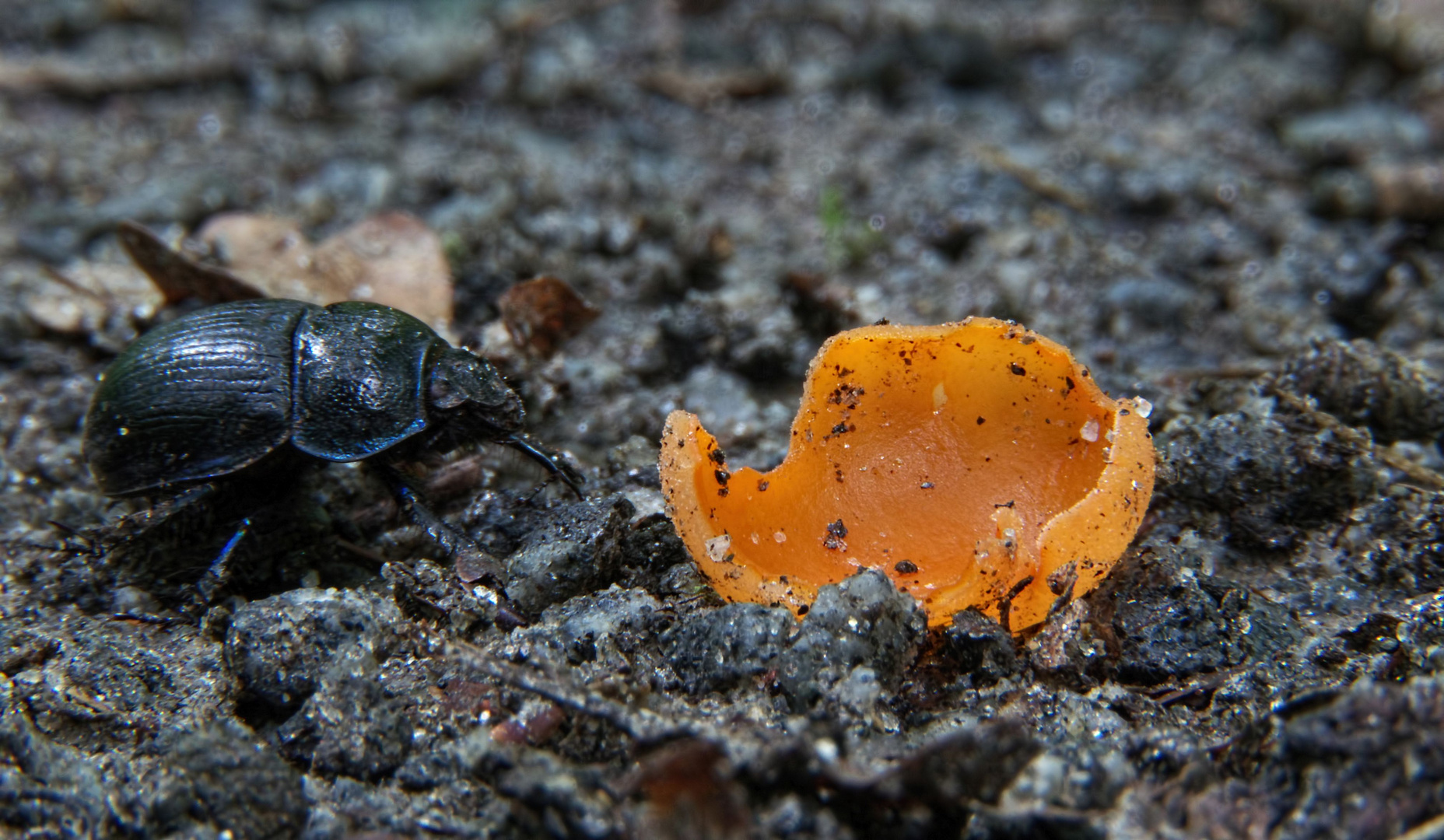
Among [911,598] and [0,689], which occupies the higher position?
[911,598]

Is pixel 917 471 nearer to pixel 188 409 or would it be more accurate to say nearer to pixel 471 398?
pixel 471 398

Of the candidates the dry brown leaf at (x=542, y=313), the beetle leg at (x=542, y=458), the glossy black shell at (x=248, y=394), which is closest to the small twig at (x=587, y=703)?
the beetle leg at (x=542, y=458)

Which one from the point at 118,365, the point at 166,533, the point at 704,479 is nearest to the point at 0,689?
the point at 166,533

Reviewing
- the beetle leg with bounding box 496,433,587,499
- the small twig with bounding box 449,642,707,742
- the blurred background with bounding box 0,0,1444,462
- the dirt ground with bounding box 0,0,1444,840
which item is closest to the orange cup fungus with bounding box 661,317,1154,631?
the dirt ground with bounding box 0,0,1444,840

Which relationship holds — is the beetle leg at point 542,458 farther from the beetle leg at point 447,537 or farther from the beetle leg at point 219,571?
the beetle leg at point 219,571

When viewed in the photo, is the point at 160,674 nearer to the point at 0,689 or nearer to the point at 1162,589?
the point at 0,689
